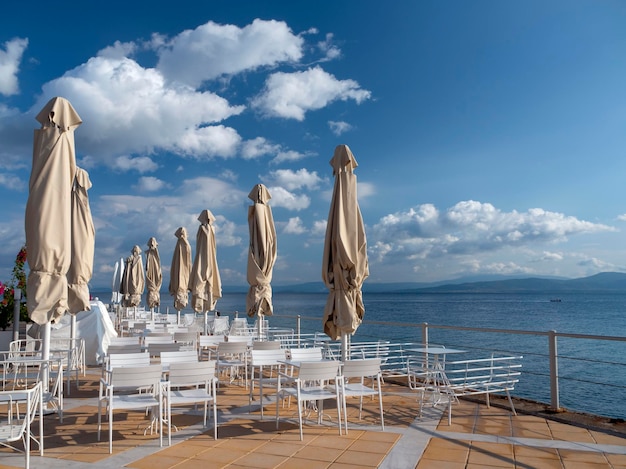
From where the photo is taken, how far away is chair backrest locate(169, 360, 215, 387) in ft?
16.3

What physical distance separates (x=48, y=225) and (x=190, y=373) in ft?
7.34

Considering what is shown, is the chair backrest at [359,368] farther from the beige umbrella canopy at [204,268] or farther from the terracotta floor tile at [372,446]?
the beige umbrella canopy at [204,268]

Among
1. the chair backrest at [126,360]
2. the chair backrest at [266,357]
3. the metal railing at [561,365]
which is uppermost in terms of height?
the chair backrest at [126,360]

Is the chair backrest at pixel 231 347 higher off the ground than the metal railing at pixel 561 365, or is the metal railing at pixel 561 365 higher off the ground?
the chair backrest at pixel 231 347

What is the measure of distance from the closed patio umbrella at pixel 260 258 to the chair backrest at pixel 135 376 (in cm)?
383

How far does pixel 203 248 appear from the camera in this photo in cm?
1121

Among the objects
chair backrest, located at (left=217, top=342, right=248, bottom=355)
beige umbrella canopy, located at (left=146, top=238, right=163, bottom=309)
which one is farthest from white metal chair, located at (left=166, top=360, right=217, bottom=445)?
beige umbrella canopy, located at (left=146, top=238, right=163, bottom=309)

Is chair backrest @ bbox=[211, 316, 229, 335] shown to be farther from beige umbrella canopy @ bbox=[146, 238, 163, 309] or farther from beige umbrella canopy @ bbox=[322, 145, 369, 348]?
beige umbrella canopy @ bbox=[322, 145, 369, 348]

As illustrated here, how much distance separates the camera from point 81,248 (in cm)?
700

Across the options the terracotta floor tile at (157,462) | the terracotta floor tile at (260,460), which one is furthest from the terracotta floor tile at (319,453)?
the terracotta floor tile at (157,462)

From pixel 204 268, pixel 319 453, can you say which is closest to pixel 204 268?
pixel 204 268

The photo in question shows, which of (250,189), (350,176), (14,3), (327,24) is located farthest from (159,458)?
(327,24)

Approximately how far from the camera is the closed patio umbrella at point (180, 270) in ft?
42.8

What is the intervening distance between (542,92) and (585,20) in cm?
399
